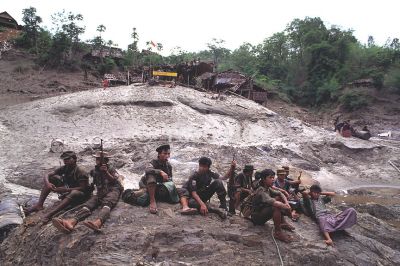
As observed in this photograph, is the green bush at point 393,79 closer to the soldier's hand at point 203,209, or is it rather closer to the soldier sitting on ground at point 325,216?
the soldier sitting on ground at point 325,216

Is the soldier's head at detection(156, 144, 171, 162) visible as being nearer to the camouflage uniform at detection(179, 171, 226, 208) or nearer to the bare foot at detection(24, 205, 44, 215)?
the camouflage uniform at detection(179, 171, 226, 208)

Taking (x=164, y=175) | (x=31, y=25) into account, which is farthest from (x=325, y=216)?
(x=31, y=25)

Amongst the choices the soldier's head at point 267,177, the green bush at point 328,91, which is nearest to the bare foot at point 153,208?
the soldier's head at point 267,177

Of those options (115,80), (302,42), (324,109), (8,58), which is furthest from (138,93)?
(302,42)

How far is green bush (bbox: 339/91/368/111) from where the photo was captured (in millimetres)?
36494

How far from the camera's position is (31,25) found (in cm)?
3753

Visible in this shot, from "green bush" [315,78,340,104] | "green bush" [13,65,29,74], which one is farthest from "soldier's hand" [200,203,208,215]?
"green bush" [315,78,340,104]

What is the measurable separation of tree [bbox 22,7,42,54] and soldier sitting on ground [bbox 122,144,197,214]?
3483cm

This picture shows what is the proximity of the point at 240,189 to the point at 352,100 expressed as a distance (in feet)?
111

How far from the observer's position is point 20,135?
53.1 ft

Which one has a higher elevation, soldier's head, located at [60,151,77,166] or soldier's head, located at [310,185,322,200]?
soldier's head, located at [60,151,77,166]

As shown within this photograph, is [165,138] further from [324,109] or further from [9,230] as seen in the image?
[324,109]

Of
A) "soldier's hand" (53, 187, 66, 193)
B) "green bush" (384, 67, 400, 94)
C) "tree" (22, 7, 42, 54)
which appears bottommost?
"soldier's hand" (53, 187, 66, 193)

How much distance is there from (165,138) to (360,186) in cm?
927
